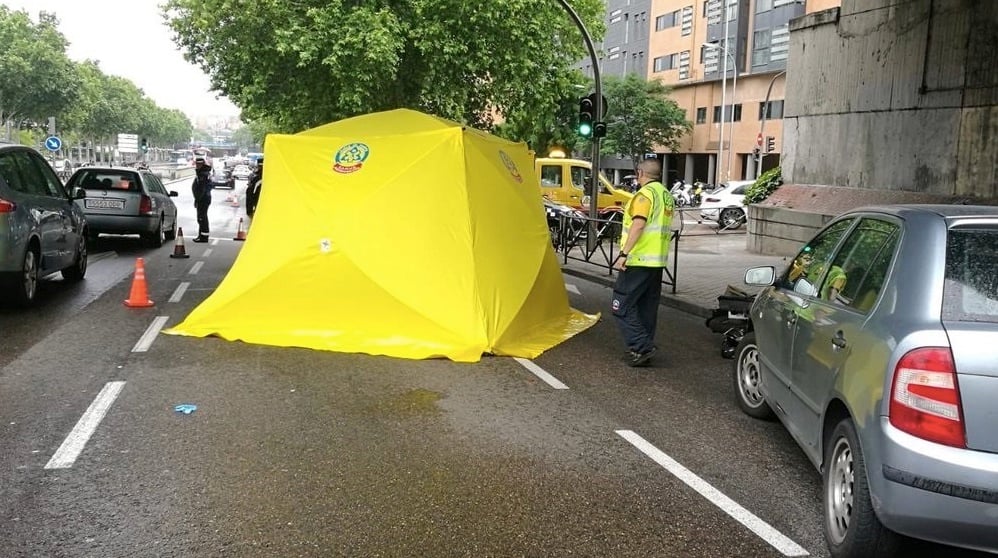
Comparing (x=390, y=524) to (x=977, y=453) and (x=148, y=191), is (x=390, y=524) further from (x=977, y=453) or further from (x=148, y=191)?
(x=148, y=191)

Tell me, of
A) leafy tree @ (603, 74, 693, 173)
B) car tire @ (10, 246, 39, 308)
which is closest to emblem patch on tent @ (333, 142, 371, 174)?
car tire @ (10, 246, 39, 308)

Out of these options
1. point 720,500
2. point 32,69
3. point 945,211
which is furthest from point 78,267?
point 32,69

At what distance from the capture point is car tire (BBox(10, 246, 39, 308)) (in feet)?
29.8

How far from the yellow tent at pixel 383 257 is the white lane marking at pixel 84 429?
1.92 metres

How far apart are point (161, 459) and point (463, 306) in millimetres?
3501

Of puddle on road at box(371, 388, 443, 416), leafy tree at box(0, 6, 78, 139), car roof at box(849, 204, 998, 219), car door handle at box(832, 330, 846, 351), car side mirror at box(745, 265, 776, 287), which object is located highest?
leafy tree at box(0, 6, 78, 139)

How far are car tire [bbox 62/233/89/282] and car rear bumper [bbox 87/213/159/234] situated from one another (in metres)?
4.42

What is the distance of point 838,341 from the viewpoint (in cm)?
385

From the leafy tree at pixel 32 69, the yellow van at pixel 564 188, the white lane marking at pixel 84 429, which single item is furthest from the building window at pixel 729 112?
the white lane marking at pixel 84 429

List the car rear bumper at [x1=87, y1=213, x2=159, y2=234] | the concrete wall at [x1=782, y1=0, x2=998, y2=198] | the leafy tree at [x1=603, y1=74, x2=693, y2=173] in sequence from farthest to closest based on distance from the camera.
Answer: the leafy tree at [x1=603, y1=74, x2=693, y2=173] < the car rear bumper at [x1=87, y1=213, x2=159, y2=234] < the concrete wall at [x1=782, y1=0, x2=998, y2=198]

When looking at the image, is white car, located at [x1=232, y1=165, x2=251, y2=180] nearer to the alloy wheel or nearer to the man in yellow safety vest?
the man in yellow safety vest

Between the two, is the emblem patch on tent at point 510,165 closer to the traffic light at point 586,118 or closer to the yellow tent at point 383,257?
the yellow tent at point 383,257

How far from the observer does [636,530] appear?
3.93 m

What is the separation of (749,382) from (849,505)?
2494 millimetres
